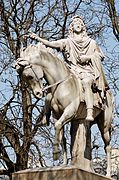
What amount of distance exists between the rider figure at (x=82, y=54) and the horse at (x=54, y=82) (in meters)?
0.33

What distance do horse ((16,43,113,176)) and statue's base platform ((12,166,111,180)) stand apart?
1.06ft

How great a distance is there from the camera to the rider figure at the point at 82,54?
8867mm

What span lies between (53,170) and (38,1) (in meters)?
10.9

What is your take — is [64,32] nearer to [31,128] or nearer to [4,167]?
[31,128]

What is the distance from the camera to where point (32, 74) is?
8227 mm

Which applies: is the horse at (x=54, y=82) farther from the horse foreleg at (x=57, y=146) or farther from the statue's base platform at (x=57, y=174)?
the statue's base platform at (x=57, y=174)

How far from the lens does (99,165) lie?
17016 mm

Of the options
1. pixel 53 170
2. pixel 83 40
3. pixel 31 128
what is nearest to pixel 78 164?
pixel 53 170

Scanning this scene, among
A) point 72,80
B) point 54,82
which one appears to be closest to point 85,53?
point 72,80

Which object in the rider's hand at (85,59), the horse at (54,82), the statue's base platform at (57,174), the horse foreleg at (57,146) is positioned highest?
the rider's hand at (85,59)

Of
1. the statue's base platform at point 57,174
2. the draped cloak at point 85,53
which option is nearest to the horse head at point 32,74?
the draped cloak at point 85,53

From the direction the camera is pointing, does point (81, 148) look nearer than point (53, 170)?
No

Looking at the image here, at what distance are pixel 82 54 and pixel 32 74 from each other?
123cm

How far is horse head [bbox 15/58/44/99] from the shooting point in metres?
8.22
